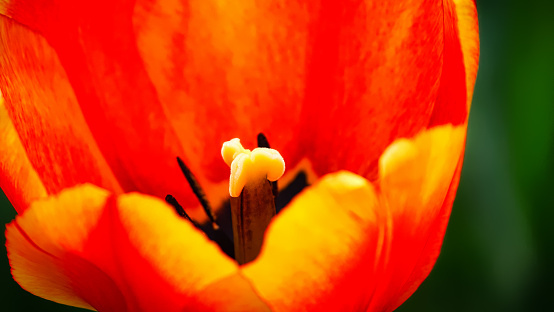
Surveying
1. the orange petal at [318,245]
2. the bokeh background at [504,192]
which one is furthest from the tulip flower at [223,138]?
the bokeh background at [504,192]

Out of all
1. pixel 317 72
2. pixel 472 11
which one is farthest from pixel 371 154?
pixel 472 11

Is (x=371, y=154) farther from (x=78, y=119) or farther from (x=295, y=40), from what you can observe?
(x=78, y=119)

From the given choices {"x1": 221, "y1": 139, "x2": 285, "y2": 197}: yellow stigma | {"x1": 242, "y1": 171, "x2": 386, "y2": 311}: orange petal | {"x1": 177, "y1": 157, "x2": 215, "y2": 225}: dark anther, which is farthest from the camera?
{"x1": 177, "y1": 157, "x2": 215, "y2": 225}: dark anther

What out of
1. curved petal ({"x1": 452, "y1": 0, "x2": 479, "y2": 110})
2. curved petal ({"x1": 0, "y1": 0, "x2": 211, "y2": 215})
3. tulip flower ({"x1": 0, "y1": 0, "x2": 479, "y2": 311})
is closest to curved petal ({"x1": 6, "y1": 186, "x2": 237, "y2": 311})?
tulip flower ({"x1": 0, "y1": 0, "x2": 479, "y2": 311})

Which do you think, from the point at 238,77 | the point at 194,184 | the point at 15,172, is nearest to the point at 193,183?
the point at 194,184

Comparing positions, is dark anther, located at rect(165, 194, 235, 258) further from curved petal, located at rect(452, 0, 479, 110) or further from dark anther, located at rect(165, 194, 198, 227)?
curved petal, located at rect(452, 0, 479, 110)
